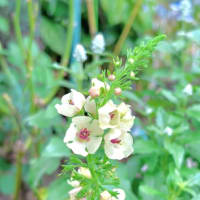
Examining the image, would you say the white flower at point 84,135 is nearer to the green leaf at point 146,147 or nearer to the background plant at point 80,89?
the background plant at point 80,89

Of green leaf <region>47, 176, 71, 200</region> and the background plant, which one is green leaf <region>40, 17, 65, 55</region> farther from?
green leaf <region>47, 176, 71, 200</region>

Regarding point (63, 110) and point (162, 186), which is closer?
point (63, 110)

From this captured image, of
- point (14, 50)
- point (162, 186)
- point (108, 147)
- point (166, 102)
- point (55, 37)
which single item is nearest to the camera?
point (108, 147)

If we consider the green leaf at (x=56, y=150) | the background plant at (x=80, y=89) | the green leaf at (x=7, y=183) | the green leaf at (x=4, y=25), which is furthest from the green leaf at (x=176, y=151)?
the green leaf at (x=4, y=25)

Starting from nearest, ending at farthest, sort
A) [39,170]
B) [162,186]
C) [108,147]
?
[108,147] → [162,186] → [39,170]

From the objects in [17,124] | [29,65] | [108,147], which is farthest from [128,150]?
[17,124]

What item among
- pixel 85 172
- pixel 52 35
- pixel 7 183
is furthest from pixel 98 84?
pixel 52 35

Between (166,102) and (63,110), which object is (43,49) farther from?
(63,110)

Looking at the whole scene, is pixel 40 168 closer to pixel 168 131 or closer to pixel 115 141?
pixel 168 131
